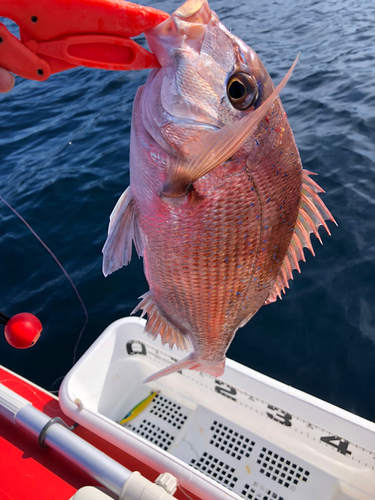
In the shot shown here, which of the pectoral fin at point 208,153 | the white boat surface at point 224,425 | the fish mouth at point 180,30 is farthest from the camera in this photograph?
the white boat surface at point 224,425

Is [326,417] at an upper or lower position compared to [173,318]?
lower

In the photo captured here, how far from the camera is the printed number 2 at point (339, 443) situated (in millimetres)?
2521

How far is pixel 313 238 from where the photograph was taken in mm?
4223

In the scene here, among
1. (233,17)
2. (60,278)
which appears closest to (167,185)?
(60,278)

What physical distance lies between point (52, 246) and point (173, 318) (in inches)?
139

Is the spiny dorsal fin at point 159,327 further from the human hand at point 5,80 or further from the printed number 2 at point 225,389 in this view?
the printed number 2 at point 225,389

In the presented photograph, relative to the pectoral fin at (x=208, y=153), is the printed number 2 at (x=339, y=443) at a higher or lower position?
lower

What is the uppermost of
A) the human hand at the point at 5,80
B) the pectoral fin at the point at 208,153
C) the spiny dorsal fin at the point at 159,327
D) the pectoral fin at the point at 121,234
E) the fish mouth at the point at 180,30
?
the fish mouth at the point at 180,30

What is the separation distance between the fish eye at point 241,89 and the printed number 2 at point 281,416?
2.26 metres

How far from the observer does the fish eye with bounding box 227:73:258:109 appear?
44.7 inches

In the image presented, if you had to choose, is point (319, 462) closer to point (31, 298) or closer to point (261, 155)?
point (261, 155)

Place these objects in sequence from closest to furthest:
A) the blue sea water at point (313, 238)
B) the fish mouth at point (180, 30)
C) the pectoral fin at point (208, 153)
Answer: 1. the pectoral fin at point (208, 153)
2. the fish mouth at point (180, 30)
3. the blue sea water at point (313, 238)

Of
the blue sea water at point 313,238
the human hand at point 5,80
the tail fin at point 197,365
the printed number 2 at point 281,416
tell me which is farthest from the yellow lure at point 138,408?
the human hand at point 5,80

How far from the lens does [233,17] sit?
35.0 feet
